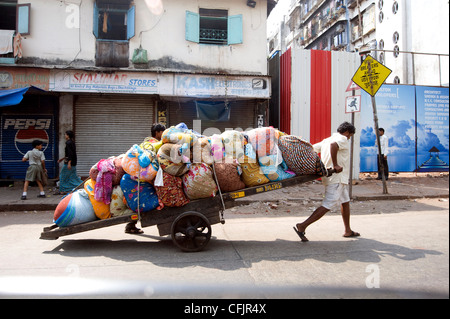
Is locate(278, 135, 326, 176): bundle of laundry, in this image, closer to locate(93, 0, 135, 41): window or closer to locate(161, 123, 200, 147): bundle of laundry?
locate(161, 123, 200, 147): bundle of laundry

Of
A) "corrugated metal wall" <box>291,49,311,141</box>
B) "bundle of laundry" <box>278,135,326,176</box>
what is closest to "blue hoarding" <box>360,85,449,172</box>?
"corrugated metal wall" <box>291,49,311,141</box>

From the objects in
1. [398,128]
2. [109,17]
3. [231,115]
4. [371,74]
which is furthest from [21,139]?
[398,128]

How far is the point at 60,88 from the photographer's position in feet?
32.9

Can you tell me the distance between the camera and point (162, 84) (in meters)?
10.4

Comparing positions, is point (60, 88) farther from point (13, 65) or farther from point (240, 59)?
point (240, 59)

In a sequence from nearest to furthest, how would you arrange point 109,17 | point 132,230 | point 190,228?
point 190,228 < point 132,230 < point 109,17

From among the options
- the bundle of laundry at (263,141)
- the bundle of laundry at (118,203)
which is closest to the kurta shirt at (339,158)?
the bundle of laundry at (263,141)

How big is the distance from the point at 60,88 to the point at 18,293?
9752 mm

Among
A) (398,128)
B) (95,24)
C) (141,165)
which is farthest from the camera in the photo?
(398,128)

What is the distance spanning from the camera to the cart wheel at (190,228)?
3.93 meters

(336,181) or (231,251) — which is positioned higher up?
(336,181)

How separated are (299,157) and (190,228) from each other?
1679 millimetres

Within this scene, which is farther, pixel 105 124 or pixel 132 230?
pixel 105 124

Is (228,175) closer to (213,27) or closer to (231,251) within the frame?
(231,251)
